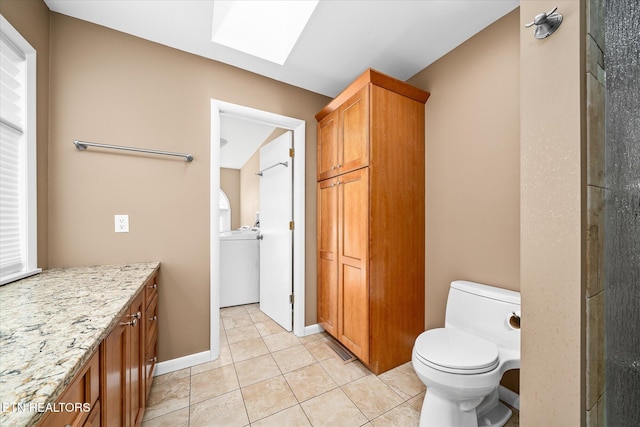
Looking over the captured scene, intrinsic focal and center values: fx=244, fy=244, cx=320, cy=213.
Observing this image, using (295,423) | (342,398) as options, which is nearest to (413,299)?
(342,398)

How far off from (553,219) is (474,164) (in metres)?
1.11

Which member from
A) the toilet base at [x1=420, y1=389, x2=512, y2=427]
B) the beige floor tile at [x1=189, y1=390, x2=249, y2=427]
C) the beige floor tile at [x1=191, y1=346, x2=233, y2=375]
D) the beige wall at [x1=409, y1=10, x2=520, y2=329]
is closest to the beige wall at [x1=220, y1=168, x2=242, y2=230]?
the beige floor tile at [x1=191, y1=346, x2=233, y2=375]

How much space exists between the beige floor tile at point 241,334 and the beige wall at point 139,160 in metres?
0.37

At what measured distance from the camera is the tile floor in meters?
1.38

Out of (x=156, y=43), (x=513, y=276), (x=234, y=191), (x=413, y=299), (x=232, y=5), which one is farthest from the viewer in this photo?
(x=234, y=191)

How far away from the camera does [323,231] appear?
91.5 inches

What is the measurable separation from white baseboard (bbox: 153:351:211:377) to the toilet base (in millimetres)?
1573

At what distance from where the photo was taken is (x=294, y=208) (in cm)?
238

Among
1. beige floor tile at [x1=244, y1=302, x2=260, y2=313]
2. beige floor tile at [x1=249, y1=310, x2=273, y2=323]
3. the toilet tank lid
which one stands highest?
the toilet tank lid

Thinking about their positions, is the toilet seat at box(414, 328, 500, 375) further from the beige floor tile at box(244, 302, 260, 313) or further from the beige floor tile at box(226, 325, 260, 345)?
the beige floor tile at box(244, 302, 260, 313)

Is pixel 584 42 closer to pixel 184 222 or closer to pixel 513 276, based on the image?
pixel 513 276

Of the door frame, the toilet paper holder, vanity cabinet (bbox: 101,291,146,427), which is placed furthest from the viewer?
the door frame

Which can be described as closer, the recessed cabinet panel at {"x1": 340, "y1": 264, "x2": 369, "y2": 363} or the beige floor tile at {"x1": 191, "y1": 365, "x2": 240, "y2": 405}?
the beige floor tile at {"x1": 191, "y1": 365, "x2": 240, "y2": 405}

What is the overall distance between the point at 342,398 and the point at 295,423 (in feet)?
1.10
